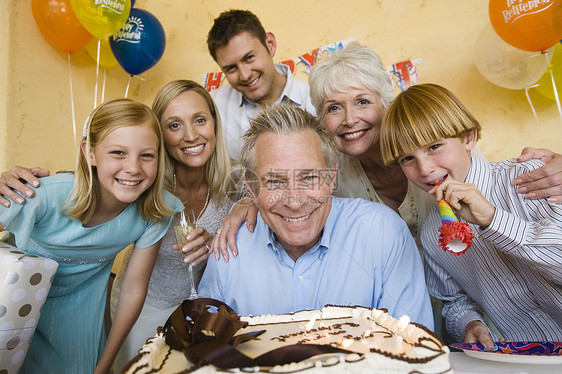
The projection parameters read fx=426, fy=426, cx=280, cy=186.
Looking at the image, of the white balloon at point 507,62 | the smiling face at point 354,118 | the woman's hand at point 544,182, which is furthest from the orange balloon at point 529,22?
the woman's hand at point 544,182

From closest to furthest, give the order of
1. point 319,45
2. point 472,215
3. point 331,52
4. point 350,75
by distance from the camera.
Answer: point 472,215 → point 350,75 → point 331,52 → point 319,45

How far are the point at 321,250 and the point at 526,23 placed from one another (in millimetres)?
1903

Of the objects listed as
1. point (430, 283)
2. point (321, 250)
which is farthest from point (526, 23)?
point (321, 250)

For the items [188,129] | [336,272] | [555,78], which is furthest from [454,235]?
[555,78]

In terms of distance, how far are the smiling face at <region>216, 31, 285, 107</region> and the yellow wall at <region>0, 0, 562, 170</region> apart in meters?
1.04

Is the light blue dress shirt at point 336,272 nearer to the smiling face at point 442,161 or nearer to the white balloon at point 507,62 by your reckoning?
the smiling face at point 442,161

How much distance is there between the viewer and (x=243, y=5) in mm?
3996

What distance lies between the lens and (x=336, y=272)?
1.57 meters

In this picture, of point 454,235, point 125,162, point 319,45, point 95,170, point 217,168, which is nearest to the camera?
point 454,235

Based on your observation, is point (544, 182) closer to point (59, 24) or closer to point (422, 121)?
point (422, 121)

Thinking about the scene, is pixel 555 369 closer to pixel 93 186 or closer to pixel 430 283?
pixel 430 283

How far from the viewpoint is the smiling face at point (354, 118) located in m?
2.11

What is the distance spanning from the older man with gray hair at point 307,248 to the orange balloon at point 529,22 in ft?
5.23

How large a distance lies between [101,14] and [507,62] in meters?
2.72
